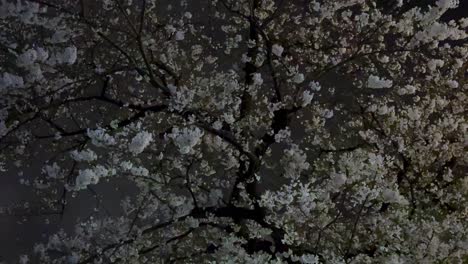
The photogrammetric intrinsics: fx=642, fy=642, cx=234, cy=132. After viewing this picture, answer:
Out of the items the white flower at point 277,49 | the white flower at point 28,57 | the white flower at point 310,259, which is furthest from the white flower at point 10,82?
the white flower at point 310,259

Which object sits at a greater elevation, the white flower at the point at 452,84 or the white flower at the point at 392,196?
the white flower at the point at 452,84

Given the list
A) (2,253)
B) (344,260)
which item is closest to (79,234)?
(2,253)

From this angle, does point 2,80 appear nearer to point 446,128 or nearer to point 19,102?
point 19,102

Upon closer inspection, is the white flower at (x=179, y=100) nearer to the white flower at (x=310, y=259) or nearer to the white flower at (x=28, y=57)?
the white flower at (x=28, y=57)

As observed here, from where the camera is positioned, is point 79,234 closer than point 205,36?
No

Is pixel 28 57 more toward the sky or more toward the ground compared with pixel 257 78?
more toward the ground

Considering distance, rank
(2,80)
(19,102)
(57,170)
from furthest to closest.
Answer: (57,170) → (19,102) → (2,80)

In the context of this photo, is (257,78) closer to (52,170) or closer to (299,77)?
(299,77)

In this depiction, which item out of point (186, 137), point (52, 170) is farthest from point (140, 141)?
point (52, 170)
